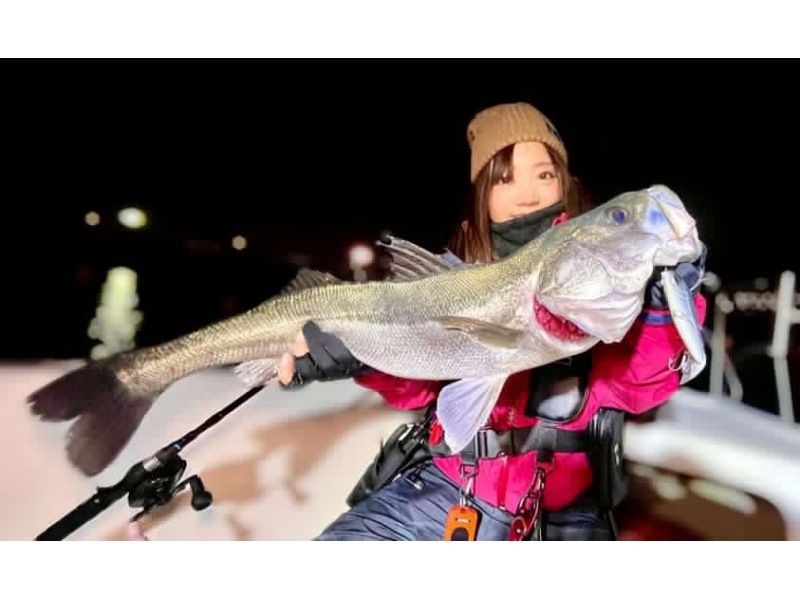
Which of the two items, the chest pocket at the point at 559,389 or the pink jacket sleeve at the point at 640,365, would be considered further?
the chest pocket at the point at 559,389

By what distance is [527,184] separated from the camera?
122cm

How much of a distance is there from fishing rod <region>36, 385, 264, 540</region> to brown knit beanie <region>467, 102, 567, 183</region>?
2.64 ft

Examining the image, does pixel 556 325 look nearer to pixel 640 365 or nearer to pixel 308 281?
pixel 640 365

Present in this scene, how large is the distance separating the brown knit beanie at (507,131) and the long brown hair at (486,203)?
1cm

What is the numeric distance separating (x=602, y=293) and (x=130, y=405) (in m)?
0.80

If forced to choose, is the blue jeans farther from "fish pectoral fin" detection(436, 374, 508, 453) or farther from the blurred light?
the blurred light

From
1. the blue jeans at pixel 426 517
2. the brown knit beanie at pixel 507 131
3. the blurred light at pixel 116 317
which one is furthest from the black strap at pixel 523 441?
the blurred light at pixel 116 317

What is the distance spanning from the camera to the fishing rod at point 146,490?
1.35m

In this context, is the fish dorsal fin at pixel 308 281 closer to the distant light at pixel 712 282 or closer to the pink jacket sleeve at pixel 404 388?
the pink jacket sleeve at pixel 404 388

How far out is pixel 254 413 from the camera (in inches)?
60.7

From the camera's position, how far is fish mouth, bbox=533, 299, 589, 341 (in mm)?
1017

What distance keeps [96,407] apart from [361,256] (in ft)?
1.87
